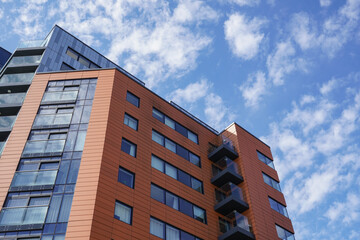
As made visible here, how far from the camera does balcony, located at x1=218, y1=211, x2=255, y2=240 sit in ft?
96.2

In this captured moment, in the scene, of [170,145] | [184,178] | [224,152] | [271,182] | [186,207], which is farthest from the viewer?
[271,182]

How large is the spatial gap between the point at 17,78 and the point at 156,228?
2251cm

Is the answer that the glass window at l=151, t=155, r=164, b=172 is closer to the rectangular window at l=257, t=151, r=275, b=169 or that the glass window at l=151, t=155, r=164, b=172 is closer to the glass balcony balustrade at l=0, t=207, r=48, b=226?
the glass balcony balustrade at l=0, t=207, r=48, b=226

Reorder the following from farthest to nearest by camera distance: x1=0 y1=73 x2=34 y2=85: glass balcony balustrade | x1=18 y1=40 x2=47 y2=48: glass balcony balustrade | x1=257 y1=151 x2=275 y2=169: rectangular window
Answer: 1. x1=18 y1=40 x2=47 y2=48: glass balcony balustrade
2. x1=257 y1=151 x2=275 y2=169: rectangular window
3. x1=0 y1=73 x2=34 y2=85: glass balcony balustrade

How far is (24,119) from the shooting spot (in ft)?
98.3

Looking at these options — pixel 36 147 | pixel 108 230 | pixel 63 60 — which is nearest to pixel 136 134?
pixel 36 147

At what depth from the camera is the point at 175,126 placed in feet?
121

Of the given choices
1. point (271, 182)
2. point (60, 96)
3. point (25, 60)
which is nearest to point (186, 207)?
point (271, 182)

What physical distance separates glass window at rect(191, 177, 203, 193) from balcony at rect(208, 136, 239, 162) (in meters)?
3.87

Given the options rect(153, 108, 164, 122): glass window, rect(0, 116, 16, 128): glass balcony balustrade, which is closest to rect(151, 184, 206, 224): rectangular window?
rect(153, 108, 164, 122): glass window

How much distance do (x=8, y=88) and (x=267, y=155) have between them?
29.1 meters

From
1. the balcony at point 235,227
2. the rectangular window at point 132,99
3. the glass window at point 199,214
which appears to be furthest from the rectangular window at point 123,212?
the rectangular window at point 132,99

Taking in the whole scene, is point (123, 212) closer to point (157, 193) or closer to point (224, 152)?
point (157, 193)

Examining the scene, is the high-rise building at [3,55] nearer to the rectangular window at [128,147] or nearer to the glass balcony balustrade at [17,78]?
the glass balcony balustrade at [17,78]
